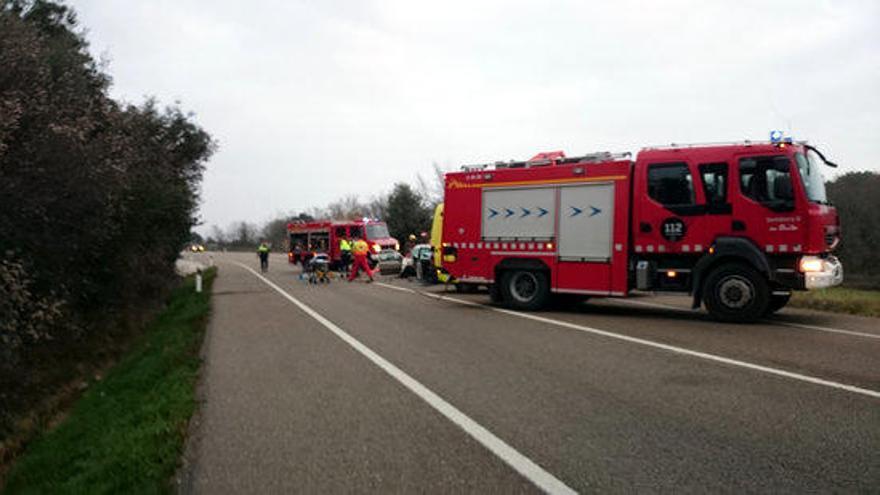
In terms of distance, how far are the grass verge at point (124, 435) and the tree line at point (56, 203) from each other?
1734 mm

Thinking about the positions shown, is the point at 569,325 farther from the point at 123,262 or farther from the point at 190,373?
the point at 123,262

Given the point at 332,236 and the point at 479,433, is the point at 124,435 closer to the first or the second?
the point at 479,433

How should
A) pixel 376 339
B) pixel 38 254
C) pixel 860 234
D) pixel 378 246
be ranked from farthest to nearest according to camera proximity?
pixel 860 234, pixel 378 246, pixel 38 254, pixel 376 339

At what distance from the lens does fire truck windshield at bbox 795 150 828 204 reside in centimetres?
1108

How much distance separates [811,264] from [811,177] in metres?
1.42

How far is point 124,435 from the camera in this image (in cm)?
621

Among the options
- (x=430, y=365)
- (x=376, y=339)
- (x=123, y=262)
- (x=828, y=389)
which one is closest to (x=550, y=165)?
(x=376, y=339)

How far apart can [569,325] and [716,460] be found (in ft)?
22.6

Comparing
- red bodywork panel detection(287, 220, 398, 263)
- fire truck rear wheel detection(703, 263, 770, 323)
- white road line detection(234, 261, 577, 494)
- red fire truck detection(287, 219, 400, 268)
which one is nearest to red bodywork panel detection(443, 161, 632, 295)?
fire truck rear wheel detection(703, 263, 770, 323)

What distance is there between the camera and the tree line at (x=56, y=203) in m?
11.3

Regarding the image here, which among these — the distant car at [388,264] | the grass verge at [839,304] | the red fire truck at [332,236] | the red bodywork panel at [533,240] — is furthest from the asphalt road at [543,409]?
the red fire truck at [332,236]

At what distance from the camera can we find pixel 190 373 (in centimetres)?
847

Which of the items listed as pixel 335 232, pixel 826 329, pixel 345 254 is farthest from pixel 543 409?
pixel 335 232

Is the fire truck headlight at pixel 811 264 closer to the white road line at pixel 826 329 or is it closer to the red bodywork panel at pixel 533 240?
the white road line at pixel 826 329
